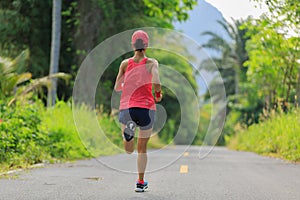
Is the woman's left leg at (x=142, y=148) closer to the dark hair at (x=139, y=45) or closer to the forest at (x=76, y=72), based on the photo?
the dark hair at (x=139, y=45)

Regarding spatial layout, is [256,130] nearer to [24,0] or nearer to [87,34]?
[87,34]

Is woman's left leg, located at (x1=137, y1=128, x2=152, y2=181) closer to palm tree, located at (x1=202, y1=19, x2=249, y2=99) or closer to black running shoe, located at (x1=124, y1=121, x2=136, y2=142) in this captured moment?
black running shoe, located at (x1=124, y1=121, x2=136, y2=142)

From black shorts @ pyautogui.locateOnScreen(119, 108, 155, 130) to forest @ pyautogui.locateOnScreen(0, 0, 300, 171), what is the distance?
3.33 m

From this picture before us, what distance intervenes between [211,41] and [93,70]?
36.9 metres

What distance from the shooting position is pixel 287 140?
14.1 meters

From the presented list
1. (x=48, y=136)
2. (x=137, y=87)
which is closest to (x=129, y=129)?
(x=137, y=87)

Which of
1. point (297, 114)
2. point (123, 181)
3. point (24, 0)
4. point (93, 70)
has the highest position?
point (24, 0)

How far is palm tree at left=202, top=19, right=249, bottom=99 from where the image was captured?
165ft

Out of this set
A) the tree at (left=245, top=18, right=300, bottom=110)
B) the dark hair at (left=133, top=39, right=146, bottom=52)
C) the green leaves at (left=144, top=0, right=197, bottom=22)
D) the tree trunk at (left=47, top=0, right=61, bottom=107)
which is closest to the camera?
the dark hair at (left=133, top=39, right=146, bottom=52)

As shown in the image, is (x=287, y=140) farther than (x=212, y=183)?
Yes

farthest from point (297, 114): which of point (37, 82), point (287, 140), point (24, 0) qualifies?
point (24, 0)

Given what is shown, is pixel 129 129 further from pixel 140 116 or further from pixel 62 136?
pixel 62 136

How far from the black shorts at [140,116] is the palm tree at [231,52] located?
4120cm

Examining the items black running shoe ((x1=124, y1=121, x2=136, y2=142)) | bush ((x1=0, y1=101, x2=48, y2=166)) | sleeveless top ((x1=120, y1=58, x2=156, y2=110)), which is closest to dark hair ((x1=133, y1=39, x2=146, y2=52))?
sleeveless top ((x1=120, y1=58, x2=156, y2=110))
